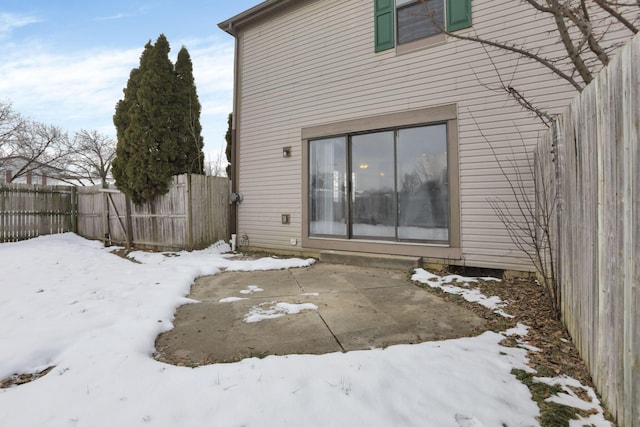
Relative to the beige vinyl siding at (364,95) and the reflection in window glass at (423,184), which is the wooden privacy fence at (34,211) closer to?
the beige vinyl siding at (364,95)

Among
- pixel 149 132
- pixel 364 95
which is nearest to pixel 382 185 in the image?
pixel 364 95

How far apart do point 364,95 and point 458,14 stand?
6.44ft

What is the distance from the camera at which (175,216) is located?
7773 mm

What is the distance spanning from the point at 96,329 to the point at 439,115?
5388 millimetres

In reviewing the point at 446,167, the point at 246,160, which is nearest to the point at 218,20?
the point at 246,160

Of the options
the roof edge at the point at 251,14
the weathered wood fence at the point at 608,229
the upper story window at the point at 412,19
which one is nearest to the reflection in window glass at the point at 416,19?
the upper story window at the point at 412,19

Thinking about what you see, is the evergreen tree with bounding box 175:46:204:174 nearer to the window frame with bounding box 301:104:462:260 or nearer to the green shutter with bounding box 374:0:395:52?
the window frame with bounding box 301:104:462:260

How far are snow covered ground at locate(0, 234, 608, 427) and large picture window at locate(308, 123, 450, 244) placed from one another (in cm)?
287

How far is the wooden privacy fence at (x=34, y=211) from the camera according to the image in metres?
9.30

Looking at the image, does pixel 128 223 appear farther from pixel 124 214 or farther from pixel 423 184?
pixel 423 184

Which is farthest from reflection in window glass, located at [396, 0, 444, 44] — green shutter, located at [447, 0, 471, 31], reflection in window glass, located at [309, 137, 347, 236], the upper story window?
reflection in window glass, located at [309, 137, 347, 236]

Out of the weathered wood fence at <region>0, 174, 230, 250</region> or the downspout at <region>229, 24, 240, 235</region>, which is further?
the downspout at <region>229, 24, 240, 235</region>

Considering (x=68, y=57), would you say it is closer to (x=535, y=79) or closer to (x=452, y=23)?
(x=452, y=23)

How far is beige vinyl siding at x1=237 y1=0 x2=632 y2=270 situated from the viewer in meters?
4.80
